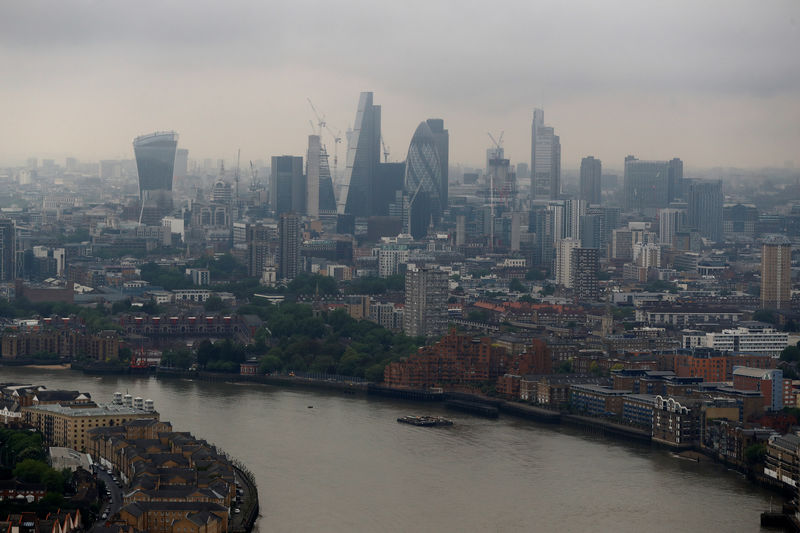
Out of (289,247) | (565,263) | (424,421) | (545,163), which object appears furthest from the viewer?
(545,163)

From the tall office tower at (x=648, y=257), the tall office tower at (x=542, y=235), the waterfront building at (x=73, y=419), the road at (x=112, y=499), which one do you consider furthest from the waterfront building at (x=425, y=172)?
the road at (x=112, y=499)

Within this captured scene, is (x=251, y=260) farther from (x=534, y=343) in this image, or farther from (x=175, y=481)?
(x=175, y=481)

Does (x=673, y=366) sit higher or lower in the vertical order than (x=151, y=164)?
lower

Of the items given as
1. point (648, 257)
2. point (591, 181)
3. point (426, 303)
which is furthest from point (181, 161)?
point (426, 303)

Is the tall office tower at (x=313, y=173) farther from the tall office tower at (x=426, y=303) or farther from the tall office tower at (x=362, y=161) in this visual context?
the tall office tower at (x=426, y=303)

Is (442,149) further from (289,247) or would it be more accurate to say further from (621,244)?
(289,247)

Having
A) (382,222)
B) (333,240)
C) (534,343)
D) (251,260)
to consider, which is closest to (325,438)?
(534,343)
